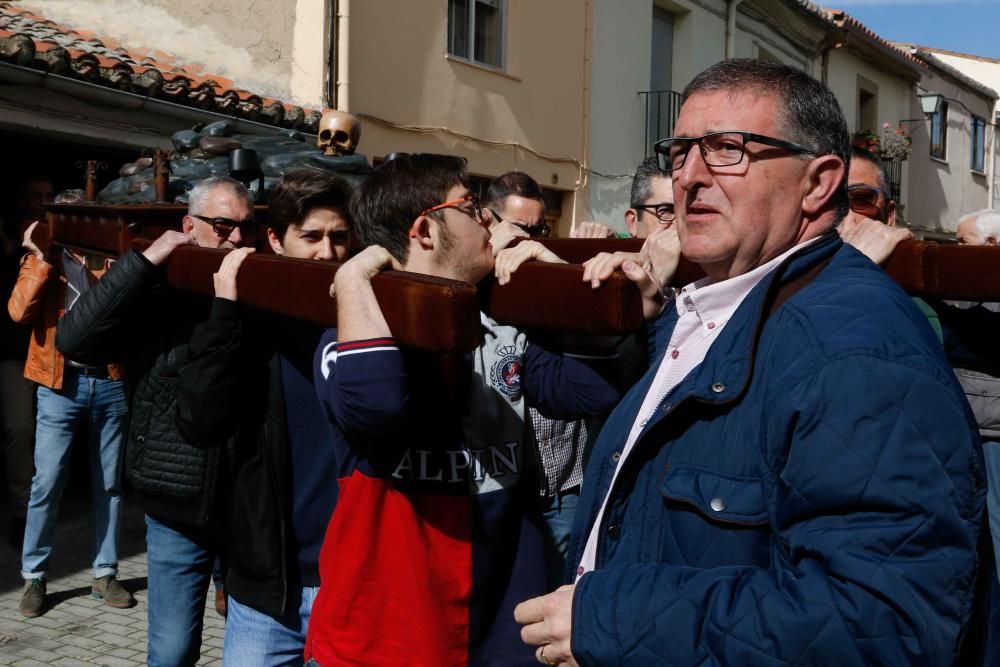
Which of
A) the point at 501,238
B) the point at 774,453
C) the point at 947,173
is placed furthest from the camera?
the point at 947,173

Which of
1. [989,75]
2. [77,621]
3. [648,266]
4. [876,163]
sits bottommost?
[77,621]

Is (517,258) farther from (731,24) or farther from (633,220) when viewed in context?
(731,24)

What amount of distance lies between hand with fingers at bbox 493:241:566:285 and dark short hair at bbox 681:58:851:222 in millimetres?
468

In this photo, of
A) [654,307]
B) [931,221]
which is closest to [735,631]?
[654,307]

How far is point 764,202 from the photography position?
1.51m

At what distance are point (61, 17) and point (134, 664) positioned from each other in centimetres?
601

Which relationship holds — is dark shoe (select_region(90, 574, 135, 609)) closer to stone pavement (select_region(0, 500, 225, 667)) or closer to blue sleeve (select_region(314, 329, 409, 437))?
stone pavement (select_region(0, 500, 225, 667))

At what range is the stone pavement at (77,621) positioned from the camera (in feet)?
15.3

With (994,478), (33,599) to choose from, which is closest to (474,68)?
(33,599)

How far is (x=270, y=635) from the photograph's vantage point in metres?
2.80

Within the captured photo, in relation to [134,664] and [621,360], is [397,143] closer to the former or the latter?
[134,664]

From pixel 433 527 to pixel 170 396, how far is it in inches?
51.4

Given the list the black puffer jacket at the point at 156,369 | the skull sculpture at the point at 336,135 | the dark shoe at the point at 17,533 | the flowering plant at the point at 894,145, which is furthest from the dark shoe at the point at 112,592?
the flowering plant at the point at 894,145

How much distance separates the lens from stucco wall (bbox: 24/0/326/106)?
870 centimetres
